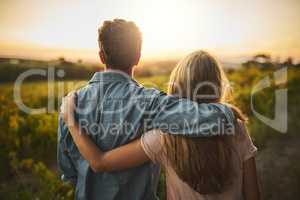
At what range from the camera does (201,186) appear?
4.11 ft

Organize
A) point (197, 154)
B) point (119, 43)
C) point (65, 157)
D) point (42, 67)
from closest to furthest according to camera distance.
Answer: point (197, 154), point (119, 43), point (65, 157), point (42, 67)

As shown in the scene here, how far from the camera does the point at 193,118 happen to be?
4.00 feet

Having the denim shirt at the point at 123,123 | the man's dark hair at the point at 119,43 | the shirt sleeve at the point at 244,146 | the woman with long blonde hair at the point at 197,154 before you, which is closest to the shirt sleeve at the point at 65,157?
the denim shirt at the point at 123,123

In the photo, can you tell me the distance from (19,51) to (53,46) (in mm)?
149

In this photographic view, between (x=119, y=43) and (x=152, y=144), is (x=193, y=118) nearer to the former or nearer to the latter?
(x=152, y=144)

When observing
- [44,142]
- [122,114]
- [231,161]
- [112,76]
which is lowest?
[44,142]

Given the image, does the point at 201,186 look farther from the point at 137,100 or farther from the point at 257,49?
the point at 257,49

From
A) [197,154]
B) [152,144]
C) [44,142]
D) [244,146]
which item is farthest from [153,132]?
[44,142]

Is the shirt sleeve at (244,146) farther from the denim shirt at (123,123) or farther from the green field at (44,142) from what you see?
the green field at (44,142)

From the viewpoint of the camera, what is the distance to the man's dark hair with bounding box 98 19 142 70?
1330 millimetres

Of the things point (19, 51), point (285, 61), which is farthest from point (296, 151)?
point (19, 51)

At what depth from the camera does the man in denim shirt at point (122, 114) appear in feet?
4.04

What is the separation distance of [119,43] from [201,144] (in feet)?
1.24

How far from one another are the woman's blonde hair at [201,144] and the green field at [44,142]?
793 millimetres
